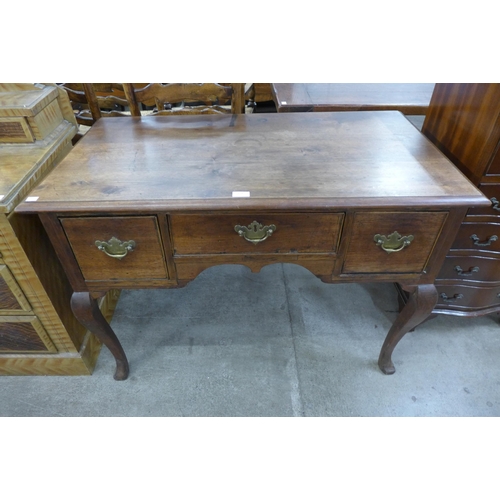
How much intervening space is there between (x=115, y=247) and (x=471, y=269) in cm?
133

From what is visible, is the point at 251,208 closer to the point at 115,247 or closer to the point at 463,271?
the point at 115,247

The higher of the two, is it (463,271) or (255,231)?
(255,231)

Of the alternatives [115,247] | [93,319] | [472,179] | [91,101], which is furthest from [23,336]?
[472,179]

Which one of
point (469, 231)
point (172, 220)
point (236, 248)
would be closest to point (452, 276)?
point (469, 231)

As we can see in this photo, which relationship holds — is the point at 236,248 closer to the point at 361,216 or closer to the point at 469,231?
the point at 361,216

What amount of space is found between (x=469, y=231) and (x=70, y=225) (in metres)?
1.34

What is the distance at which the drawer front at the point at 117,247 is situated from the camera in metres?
0.94

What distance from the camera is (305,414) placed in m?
1.33

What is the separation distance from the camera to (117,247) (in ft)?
3.21

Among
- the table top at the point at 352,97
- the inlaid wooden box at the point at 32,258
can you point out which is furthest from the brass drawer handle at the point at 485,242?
the inlaid wooden box at the point at 32,258

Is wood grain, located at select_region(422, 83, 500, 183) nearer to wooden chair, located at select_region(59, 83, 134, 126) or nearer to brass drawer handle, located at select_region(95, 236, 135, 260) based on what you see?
brass drawer handle, located at select_region(95, 236, 135, 260)

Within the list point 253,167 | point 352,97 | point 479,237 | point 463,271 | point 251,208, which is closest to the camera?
point 251,208

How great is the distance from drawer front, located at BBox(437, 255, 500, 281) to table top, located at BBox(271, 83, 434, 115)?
798 millimetres

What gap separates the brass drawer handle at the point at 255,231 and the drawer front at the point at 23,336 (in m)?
0.88
